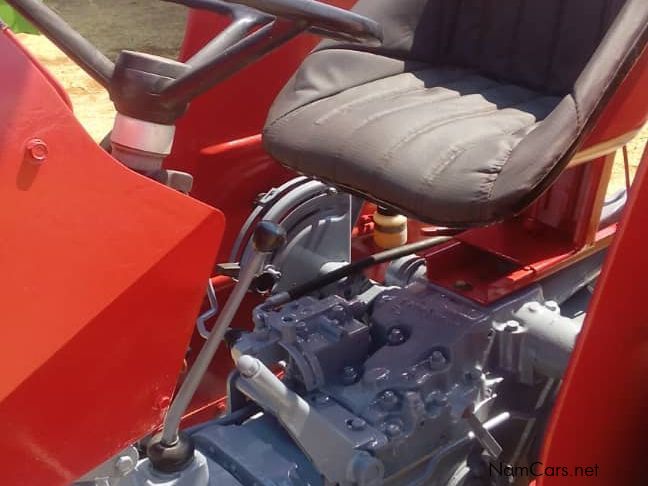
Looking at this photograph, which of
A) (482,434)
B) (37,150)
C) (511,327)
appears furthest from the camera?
(511,327)

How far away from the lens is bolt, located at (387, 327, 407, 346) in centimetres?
154

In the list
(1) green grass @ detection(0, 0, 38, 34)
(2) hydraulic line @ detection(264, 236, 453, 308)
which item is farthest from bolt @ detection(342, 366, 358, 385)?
(1) green grass @ detection(0, 0, 38, 34)

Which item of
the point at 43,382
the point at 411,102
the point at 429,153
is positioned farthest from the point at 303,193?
the point at 43,382

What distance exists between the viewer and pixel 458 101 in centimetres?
162

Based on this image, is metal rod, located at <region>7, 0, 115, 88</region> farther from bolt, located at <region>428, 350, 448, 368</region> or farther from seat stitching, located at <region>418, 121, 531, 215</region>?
bolt, located at <region>428, 350, 448, 368</region>

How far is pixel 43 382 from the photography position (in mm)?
993

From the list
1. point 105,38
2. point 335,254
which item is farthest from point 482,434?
point 105,38

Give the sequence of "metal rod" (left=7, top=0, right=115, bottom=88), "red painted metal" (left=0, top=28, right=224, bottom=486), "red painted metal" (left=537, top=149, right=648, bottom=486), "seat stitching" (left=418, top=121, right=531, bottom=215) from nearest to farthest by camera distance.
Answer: "red painted metal" (left=0, top=28, right=224, bottom=486), "metal rod" (left=7, top=0, right=115, bottom=88), "red painted metal" (left=537, top=149, right=648, bottom=486), "seat stitching" (left=418, top=121, right=531, bottom=215)

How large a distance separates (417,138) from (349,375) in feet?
1.36

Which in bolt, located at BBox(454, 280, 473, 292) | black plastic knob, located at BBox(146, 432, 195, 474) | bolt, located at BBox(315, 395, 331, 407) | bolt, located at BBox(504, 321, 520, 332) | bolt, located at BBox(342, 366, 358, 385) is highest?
bolt, located at BBox(454, 280, 473, 292)

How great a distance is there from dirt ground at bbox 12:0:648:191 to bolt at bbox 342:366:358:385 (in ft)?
9.51

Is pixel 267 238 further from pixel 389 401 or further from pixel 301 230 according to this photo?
pixel 301 230

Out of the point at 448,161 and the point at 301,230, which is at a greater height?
the point at 448,161

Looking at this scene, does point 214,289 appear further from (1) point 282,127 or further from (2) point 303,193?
(1) point 282,127
